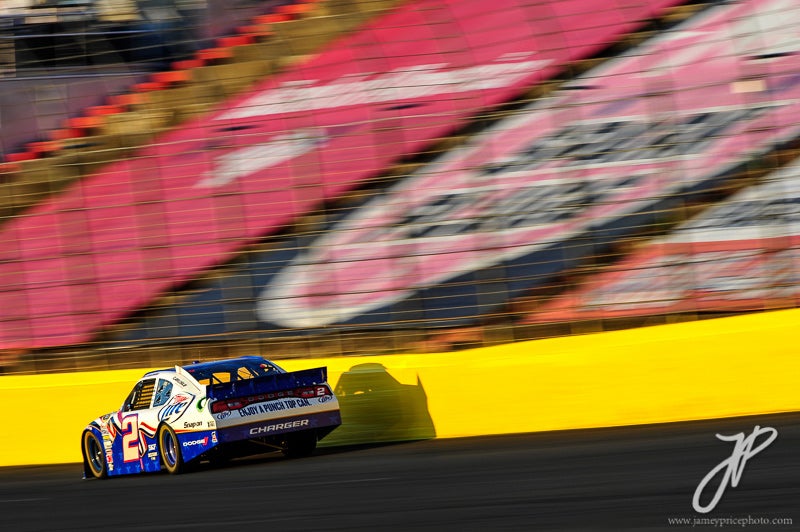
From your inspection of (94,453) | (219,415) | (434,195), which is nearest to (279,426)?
(219,415)

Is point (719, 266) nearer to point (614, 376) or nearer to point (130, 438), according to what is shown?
point (614, 376)

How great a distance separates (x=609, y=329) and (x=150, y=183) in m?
4.87

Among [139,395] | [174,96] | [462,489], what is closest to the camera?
[462,489]

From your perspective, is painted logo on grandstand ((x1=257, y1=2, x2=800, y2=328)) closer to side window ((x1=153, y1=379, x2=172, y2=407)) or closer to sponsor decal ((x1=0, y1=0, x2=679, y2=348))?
sponsor decal ((x1=0, y1=0, x2=679, y2=348))

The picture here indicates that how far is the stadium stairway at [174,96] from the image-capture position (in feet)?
44.3

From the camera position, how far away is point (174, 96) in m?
14.4

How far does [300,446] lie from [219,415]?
1191 millimetres

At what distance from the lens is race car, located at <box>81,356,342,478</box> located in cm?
1019

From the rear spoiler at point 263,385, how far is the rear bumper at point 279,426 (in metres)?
0.26

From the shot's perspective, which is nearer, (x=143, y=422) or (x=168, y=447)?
(x=168, y=447)

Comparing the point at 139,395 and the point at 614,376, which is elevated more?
the point at 139,395
